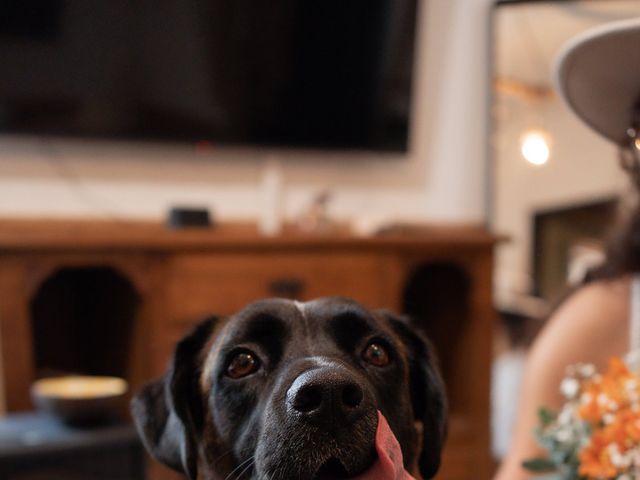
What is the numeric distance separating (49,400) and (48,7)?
1.30m

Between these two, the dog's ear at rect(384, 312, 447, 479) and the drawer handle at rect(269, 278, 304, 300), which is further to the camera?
the drawer handle at rect(269, 278, 304, 300)

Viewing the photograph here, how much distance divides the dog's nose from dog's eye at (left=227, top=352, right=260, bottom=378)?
18cm

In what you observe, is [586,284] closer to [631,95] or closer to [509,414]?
[631,95]

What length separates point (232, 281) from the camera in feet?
6.39

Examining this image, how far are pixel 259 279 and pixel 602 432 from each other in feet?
4.39

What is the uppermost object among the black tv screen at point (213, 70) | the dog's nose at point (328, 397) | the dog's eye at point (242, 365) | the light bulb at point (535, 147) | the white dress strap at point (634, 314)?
the black tv screen at point (213, 70)

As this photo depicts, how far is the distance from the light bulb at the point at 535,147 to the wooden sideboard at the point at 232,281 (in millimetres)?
567

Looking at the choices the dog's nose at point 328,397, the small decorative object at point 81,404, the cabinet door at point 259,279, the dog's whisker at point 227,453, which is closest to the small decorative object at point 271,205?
the cabinet door at point 259,279

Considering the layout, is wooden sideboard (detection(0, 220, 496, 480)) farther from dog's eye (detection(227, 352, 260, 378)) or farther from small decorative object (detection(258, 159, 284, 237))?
dog's eye (detection(227, 352, 260, 378))

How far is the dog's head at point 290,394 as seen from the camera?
0.60m

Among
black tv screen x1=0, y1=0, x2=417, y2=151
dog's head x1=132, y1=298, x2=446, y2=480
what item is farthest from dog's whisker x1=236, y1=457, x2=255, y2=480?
black tv screen x1=0, y1=0, x2=417, y2=151

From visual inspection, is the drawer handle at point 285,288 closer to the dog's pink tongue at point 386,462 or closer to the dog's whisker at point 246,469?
the dog's whisker at point 246,469

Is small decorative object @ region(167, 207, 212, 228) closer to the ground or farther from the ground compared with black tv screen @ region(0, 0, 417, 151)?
closer to the ground

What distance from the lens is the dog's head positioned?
601mm
